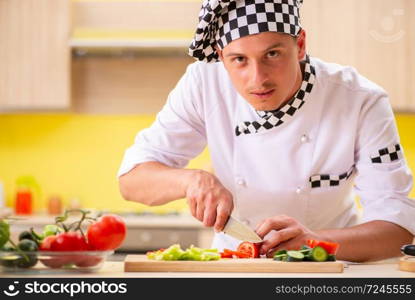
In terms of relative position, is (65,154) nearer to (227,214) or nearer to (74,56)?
(74,56)

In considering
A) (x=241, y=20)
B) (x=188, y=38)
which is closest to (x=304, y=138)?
(x=241, y=20)

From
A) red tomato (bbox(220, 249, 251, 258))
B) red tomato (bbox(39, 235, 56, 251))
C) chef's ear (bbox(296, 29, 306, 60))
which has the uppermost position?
chef's ear (bbox(296, 29, 306, 60))

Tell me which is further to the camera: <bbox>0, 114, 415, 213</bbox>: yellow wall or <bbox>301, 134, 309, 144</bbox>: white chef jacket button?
<bbox>0, 114, 415, 213</bbox>: yellow wall

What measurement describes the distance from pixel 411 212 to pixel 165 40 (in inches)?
96.2

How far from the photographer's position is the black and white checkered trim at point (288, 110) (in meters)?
2.10

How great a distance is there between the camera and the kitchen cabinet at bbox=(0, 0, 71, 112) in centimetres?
421

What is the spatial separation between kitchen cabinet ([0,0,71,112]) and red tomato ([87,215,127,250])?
9.21 feet

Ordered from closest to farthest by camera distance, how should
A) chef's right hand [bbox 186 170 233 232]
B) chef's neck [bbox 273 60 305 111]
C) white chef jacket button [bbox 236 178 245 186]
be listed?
chef's right hand [bbox 186 170 233 232] < chef's neck [bbox 273 60 305 111] < white chef jacket button [bbox 236 178 245 186]

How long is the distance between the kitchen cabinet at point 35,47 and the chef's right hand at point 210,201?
2.60 m

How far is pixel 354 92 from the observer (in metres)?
2.13

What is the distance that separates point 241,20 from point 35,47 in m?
2.61

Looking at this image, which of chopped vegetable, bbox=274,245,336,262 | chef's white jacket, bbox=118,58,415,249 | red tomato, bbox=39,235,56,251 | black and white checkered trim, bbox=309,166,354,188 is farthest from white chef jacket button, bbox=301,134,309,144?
red tomato, bbox=39,235,56,251

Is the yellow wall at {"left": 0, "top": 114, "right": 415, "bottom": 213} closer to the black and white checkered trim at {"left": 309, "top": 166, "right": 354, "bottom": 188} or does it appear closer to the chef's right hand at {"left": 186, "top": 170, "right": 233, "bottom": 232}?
the black and white checkered trim at {"left": 309, "top": 166, "right": 354, "bottom": 188}

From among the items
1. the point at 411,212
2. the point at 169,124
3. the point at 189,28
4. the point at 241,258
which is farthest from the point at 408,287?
the point at 189,28
